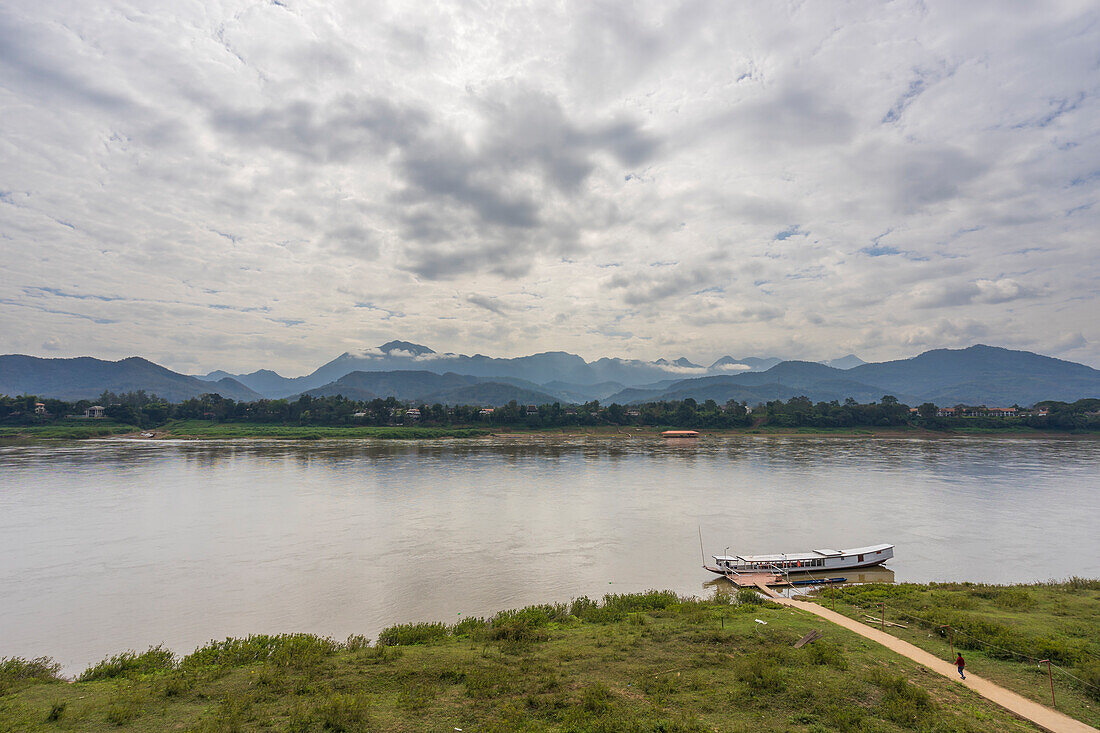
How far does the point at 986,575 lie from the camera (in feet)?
79.0

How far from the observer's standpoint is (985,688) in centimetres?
1111

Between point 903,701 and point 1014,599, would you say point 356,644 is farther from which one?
point 1014,599

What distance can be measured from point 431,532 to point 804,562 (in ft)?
70.1

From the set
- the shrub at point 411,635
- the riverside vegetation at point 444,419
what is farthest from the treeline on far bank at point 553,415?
the shrub at point 411,635

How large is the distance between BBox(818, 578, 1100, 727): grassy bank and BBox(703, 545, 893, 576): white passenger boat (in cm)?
328

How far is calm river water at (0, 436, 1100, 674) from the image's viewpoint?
20.4 meters

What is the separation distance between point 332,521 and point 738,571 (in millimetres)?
26373

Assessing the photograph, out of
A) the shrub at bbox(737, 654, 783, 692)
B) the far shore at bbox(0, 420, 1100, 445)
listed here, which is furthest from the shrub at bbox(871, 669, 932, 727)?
the far shore at bbox(0, 420, 1100, 445)

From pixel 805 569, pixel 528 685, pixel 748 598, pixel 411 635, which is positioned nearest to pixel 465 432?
pixel 805 569

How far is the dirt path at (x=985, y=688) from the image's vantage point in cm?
964

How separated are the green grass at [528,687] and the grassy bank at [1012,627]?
6.01 feet

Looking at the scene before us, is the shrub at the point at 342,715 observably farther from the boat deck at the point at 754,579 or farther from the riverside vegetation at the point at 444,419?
the riverside vegetation at the point at 444,419

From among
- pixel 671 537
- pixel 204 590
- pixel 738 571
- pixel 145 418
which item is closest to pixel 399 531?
pixel 204 590

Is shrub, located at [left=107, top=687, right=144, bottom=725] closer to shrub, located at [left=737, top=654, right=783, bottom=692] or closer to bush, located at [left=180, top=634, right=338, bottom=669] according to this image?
bush, located at [left=180, top=634, right=338, bottom=669]
